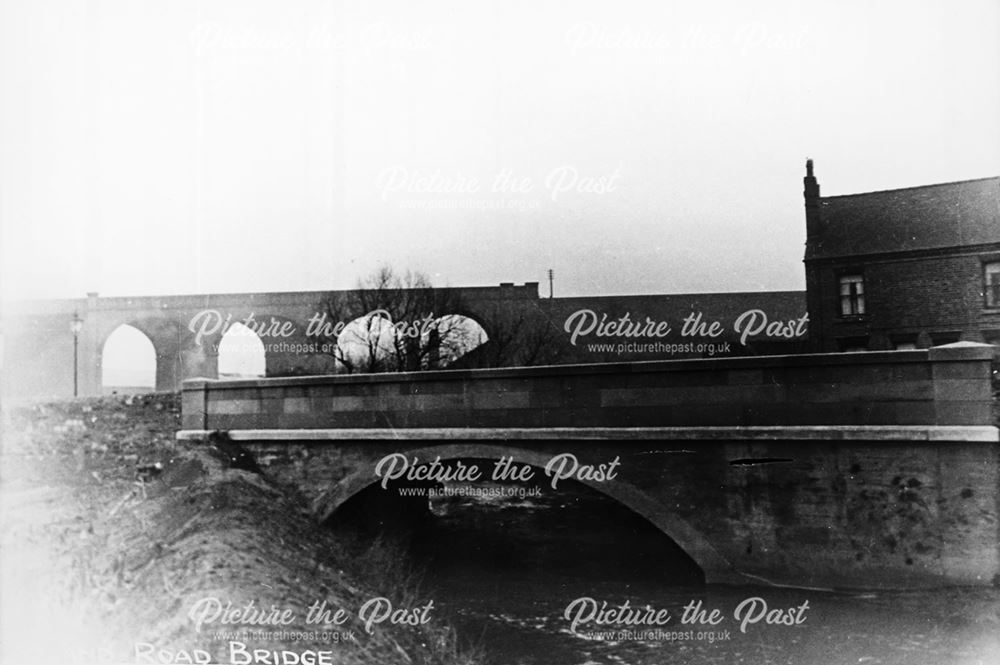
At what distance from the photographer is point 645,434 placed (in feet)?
Result: 31.3

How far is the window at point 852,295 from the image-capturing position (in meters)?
20.0

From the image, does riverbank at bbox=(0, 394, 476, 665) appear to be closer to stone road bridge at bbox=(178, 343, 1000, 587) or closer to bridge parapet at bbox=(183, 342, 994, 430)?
bridge parapet at bbox=(183, 342, 994, 430)

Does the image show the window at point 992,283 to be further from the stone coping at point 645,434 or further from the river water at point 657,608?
the stone coping at point 645,434

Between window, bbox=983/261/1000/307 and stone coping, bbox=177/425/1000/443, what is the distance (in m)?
11.8

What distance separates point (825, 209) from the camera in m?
21.5

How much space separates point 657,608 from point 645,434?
2473 mm

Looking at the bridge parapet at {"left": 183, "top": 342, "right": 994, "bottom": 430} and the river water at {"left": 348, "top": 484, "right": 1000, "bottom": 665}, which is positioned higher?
the bridge parapet at {"left": 183, "top": 342, "right": 994, "bottom": 430}

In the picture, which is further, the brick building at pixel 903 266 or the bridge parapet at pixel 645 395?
the brick building at pixel 903 266

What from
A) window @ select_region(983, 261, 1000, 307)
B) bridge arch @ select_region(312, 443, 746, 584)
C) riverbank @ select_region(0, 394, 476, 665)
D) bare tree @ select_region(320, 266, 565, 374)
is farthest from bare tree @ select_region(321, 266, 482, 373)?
window @ select_region(983, 261, 1000, 307)

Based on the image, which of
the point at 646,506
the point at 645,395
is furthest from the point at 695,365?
the point at 646,506

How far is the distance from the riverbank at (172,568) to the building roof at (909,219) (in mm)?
15977

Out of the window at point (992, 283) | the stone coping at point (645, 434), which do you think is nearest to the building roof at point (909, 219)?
the window at point (992, 283)

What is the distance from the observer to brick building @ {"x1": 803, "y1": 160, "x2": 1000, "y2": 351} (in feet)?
59.3

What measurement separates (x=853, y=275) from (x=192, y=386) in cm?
1749
